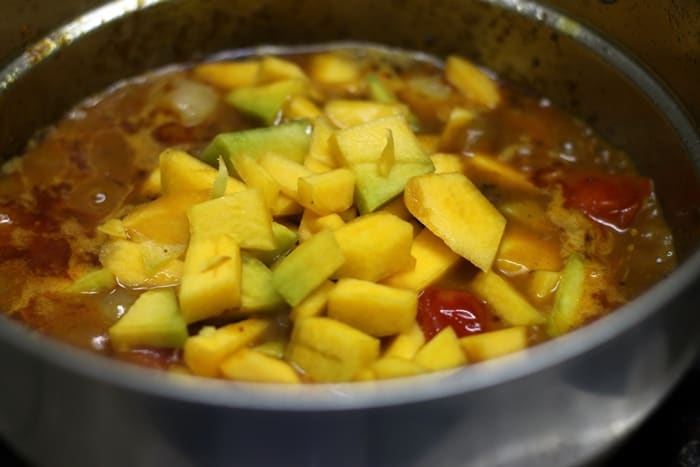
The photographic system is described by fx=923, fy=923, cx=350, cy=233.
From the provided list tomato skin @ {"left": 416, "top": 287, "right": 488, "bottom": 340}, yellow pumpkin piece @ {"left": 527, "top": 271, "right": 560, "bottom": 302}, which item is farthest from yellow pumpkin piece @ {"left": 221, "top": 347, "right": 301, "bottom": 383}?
yellow pumpkin piece @ {"left": 527, "top": 271, "right": 560, "bottom": 302}

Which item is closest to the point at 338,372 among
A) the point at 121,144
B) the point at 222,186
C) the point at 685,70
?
the point at 222,186

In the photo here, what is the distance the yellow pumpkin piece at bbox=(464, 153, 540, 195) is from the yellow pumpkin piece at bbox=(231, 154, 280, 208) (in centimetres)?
42

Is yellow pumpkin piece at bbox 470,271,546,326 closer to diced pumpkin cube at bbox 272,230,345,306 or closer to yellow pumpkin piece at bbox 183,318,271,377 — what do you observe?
diced pumpkin cube at bbox 272,230,345,306

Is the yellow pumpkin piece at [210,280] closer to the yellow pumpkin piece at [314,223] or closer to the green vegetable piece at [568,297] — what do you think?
the yellow pumpkin piece at [314,223]

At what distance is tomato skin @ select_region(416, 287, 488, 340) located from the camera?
143 cm

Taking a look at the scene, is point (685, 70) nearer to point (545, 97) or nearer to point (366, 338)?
point (545, 97)

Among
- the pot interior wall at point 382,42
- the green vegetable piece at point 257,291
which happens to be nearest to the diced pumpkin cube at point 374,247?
the green vegetable piece at point 257,291

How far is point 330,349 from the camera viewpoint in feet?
4.29

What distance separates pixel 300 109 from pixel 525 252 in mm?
541

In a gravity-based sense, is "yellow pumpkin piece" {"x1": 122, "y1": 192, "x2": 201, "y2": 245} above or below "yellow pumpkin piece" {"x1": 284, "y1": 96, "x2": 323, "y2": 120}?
below

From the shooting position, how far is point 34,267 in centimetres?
159

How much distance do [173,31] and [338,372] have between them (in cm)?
104

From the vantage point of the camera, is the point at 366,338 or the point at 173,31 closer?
the point at 366,338

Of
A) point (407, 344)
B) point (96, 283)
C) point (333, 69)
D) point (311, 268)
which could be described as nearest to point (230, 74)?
point (333, 69)
